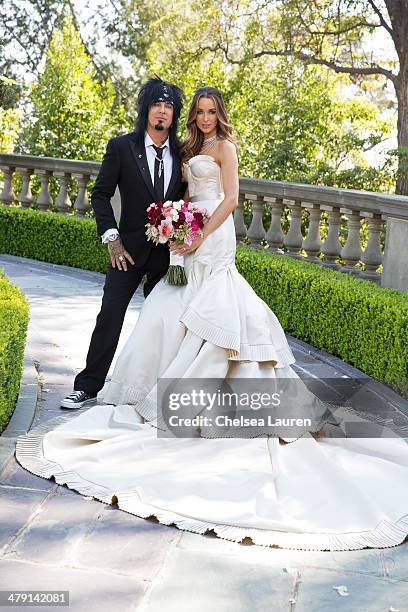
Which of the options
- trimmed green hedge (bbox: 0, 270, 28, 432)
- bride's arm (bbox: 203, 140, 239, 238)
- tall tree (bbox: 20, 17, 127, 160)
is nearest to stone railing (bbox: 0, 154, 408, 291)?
bride's arm (bbox: 203, 140, 239, 238)

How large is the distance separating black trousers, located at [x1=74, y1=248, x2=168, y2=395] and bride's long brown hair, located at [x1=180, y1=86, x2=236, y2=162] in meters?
0.66

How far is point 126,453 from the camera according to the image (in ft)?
14.0

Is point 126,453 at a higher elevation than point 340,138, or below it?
below

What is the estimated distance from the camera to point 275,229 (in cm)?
888

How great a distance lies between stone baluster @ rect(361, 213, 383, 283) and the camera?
7.42 metres

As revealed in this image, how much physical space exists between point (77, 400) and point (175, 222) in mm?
1260

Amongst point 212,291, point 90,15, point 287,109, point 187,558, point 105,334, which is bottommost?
point 187,558

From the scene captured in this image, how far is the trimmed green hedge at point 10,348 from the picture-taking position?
4355 mm

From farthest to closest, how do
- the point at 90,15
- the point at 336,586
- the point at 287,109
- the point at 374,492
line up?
the point at 90,15, the point at 287,109, the point at 374,492, the point at 336,586

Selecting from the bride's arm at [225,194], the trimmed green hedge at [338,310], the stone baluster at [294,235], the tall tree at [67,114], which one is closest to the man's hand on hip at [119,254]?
the bride's arm at [225,194]

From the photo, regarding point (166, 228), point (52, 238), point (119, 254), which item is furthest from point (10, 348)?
point (52, 238)

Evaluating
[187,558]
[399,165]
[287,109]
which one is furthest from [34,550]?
[287,109]

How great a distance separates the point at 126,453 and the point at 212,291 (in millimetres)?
1186

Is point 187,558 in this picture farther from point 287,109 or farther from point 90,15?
point 90,15
